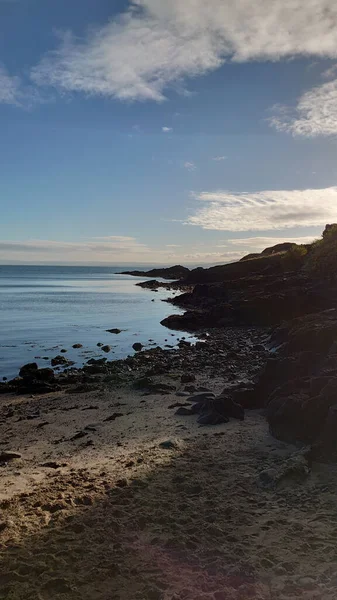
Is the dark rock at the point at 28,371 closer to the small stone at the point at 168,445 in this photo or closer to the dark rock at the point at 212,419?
the dark rock at the point at 212,419

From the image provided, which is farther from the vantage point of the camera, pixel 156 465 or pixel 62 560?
pixel 156 465

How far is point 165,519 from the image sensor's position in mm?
6965

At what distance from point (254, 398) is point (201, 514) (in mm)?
→ 6462

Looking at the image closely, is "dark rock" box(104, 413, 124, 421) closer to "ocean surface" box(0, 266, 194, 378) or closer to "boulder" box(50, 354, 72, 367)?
"ocean surface" box(0, 266, 194, 378)

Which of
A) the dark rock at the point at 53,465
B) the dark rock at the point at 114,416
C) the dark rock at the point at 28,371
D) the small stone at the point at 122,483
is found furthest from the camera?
the dark rock at the point at 28,371

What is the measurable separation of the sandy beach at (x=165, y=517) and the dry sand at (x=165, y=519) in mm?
18

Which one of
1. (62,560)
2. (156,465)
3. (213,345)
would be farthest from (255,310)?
(62,560)

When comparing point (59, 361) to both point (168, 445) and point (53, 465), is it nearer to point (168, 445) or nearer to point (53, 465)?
point (53, 465)

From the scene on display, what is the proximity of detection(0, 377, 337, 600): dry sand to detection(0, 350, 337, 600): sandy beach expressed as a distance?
0.06ft

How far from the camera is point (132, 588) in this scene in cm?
545

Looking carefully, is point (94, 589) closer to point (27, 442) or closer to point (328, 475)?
→ point (328, 475)

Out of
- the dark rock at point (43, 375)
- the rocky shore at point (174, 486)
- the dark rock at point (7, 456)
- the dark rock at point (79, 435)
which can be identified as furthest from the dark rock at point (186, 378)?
the dark rock at point (7, 456)

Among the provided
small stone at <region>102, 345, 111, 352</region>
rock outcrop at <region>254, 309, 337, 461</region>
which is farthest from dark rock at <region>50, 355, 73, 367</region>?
rock outcrop at <region>254, 309, 337, 461</region>

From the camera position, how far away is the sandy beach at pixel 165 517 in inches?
216
